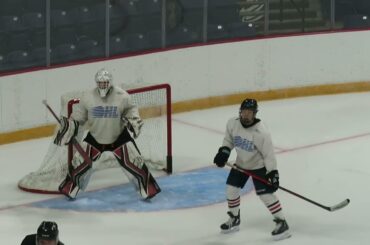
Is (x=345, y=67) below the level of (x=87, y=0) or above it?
below

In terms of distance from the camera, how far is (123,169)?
8250 millimetres

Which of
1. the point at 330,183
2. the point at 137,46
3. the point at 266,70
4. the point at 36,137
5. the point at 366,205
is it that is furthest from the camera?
the point at 266,70

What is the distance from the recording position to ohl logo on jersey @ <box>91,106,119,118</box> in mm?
8008

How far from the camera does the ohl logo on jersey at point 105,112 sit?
8.01 metres

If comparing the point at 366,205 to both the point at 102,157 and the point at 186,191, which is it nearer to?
the point at 186,191

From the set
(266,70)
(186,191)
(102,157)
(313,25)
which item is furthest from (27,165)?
(313,25)

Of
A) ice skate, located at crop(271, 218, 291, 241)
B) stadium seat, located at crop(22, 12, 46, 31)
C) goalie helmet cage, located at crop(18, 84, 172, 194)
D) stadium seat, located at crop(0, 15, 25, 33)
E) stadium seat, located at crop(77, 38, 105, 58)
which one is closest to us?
ice skate, located at crop(271, 218, 291, 241)

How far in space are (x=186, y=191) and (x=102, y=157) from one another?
0.84 metres

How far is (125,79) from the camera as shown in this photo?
35.7 ft

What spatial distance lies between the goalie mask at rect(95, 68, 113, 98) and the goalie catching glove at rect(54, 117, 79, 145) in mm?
317

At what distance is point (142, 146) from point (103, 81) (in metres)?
1.13

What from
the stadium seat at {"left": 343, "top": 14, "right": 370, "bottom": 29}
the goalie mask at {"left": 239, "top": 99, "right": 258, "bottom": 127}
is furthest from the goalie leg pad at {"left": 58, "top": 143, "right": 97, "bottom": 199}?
the stadium seat at {"left": 343, "top": 14, "right": 370, "bottom": 29}

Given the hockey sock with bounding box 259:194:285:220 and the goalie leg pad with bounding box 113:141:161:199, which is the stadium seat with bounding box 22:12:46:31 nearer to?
the goalie leg pad with bounding box 113:141:161:199

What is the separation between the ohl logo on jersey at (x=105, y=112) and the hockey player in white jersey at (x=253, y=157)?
1.03 m
